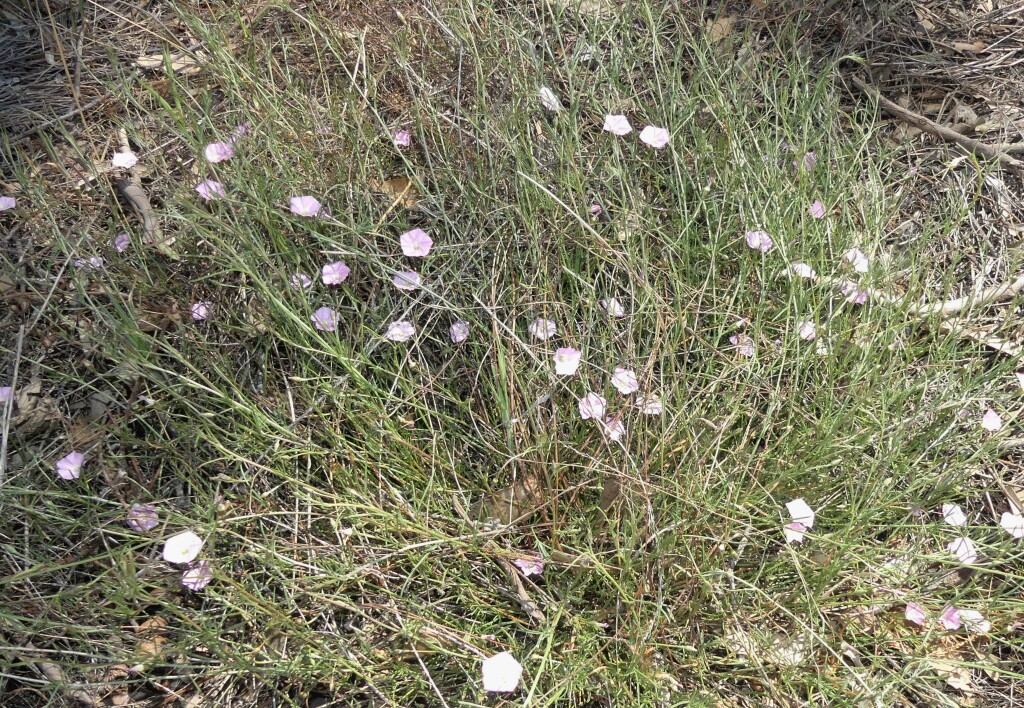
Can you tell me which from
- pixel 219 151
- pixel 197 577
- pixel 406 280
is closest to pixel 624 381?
pixel 406 280

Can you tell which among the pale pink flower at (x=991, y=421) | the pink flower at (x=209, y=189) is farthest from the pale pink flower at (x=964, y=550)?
the pink flower at (x=209, y=189)

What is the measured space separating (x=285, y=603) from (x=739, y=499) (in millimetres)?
811

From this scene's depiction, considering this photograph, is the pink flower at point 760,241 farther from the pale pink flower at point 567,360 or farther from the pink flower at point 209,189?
the pink flower at point 209,189

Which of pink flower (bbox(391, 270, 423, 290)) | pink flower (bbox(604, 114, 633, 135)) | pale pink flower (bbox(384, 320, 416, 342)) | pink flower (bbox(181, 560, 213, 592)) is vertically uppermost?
pink flower (bbox(604, 114, 633, 135))

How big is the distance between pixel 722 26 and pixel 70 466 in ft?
6.55

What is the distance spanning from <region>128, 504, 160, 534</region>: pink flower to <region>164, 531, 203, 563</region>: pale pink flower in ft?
0.16

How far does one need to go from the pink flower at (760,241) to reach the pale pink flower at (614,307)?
288mm

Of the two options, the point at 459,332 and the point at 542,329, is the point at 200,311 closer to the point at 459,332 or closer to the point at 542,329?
the point at 459,332

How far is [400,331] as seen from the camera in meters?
1.58

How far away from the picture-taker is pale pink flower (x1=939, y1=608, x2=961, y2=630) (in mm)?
1378

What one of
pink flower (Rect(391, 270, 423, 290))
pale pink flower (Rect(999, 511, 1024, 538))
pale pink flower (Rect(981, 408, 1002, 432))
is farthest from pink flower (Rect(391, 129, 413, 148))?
pale pink flower (Rect(999, 511, 1024, 538))

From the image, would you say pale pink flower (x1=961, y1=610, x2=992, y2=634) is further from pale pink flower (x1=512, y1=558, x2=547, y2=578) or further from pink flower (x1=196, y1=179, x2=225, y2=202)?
pink flower (x1=196, y1=179, x2=225, y2=202)

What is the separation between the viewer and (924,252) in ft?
6.32

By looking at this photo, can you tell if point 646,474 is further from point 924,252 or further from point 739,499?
point 924,252
